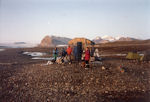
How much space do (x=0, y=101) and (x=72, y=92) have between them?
13.2 ft

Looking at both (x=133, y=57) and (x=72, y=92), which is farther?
(x=133, y=57)

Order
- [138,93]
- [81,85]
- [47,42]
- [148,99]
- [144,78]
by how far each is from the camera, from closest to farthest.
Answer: [148,99] < [138,93] < [81,85] < [144,78] < [47,42]

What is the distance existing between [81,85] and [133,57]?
47.9 ft

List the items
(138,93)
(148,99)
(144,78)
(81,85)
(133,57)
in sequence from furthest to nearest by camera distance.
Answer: (133,57) → (144,78) → (81,85) → (138,93) → (148,99)

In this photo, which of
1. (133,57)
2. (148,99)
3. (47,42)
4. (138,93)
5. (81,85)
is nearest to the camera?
(148,99)

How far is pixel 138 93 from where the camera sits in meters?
9.06

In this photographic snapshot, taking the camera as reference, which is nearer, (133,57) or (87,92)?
(87,92)

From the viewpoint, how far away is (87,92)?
9180mm

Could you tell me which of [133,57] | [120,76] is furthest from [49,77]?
[133,57]

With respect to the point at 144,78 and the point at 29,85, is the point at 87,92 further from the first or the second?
the point at 144,78

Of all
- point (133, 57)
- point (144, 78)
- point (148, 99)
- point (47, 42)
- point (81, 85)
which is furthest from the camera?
point (47, 42)

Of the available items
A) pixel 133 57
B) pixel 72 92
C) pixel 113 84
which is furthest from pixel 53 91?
pixel 133 57

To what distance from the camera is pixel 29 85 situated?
10914 millimetres

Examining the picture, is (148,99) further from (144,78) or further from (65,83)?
(65,83)
